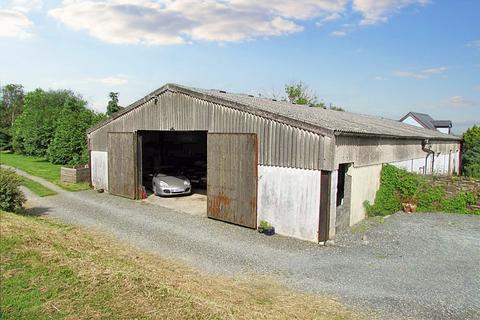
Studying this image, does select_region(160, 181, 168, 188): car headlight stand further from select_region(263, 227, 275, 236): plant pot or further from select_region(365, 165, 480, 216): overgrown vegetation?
select_region(365, 165, 480, 216): overgrown vegetation

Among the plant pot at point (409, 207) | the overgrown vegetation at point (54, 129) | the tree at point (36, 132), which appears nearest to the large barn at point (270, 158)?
the plant pot at point (409, 207)

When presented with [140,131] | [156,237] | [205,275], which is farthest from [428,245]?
[140,131]

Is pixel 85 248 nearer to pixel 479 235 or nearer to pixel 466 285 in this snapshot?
pixel 466 285

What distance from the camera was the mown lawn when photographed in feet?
19.3

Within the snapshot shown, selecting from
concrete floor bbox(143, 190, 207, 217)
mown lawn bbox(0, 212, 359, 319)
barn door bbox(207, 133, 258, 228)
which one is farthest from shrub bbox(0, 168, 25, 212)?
barn door bbox(207, 133, 258, 228)

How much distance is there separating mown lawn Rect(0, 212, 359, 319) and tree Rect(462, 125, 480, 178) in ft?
81.5

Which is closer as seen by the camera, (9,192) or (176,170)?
(9,192)

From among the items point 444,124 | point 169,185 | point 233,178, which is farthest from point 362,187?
point 444,124

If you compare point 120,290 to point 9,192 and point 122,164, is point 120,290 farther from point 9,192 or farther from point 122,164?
point 122,164

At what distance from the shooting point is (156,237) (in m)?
11.5

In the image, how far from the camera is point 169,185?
17906 millimetres

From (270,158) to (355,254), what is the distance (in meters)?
4.17

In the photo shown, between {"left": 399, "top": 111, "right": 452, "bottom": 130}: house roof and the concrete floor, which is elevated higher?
{"left": 399, "top": 111, "right": 452, "bottom": 130}: house roof

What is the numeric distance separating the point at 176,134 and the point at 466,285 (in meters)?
20.0
